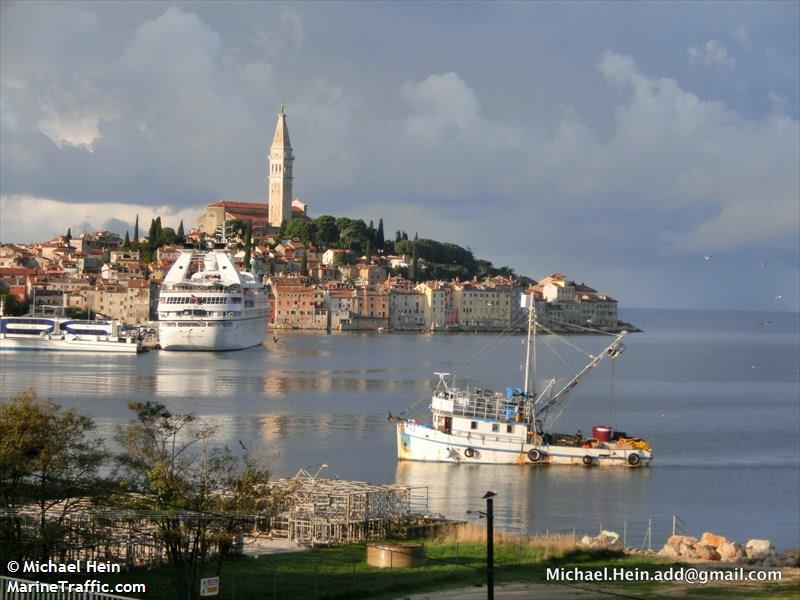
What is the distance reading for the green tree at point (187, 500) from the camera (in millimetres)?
15344

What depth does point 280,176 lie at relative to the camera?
13212 cm

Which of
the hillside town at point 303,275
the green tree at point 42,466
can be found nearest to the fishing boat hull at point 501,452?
the green tree at point 42,466

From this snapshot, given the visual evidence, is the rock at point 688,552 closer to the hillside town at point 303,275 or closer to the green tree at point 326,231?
the hillside town at point 303,275

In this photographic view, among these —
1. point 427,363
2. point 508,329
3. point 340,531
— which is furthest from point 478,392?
point 508,329

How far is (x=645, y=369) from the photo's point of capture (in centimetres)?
7181

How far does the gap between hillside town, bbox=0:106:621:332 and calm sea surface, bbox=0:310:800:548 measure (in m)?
22.6

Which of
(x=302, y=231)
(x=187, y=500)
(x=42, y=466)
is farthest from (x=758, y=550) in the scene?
(x=302, y=231)

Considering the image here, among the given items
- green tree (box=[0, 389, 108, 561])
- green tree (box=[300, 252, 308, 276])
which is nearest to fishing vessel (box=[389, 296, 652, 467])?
green tree (box=[0, 389, 108, 561])

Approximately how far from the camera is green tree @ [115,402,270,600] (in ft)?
50.3

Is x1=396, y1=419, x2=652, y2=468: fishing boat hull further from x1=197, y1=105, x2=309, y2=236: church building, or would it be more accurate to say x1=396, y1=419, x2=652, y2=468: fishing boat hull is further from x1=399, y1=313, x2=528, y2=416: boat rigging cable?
x1=197, y1=105, x2=309, y2=236: church building

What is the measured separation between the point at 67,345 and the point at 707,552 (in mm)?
58730

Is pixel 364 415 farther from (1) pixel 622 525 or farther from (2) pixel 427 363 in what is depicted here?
(2) pixel 427 363

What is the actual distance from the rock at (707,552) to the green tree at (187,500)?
5.93 meters

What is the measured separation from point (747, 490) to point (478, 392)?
815 cm
